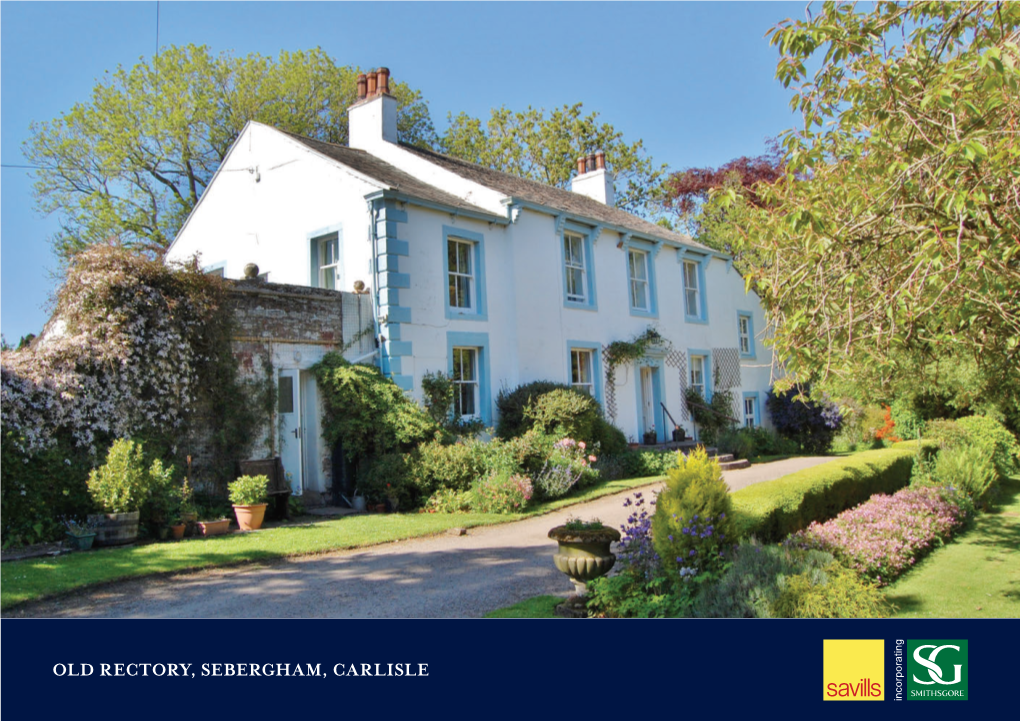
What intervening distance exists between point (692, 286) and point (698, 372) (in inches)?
106

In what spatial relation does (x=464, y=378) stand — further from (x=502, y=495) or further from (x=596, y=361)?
(x=596, y=361)

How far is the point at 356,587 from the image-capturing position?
748 centimetres

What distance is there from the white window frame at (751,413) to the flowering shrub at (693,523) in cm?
1854

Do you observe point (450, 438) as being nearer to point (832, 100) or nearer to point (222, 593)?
point (222, 593)

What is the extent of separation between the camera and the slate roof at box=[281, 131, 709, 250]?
15.5 meters

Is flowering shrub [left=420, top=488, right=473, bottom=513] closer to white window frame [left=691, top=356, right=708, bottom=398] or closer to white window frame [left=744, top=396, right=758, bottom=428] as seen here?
white window frame [left=691, top=356, right=708, bottom=398]

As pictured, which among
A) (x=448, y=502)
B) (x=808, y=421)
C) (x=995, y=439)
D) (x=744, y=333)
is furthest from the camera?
(x=744, y=333)

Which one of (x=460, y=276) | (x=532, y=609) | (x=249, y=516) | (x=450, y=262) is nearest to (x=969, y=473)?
(x=532, y=609)

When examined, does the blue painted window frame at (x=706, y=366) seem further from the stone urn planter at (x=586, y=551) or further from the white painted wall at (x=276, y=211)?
the stone urn planter at (x=586, y=551)

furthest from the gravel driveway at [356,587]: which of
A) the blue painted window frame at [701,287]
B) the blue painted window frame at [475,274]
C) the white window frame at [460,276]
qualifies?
the blue painted window frame at [701,287]

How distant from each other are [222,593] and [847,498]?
8.54m

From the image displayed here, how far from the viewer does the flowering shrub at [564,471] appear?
13.4 meters

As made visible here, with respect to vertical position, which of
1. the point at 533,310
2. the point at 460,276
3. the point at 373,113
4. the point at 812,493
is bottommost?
the point at 812,493

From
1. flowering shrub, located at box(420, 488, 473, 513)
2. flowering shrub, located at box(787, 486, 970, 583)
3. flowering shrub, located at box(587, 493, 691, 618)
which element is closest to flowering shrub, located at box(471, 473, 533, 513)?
flowering shrub, located at box(420, 488, 473, 513)
